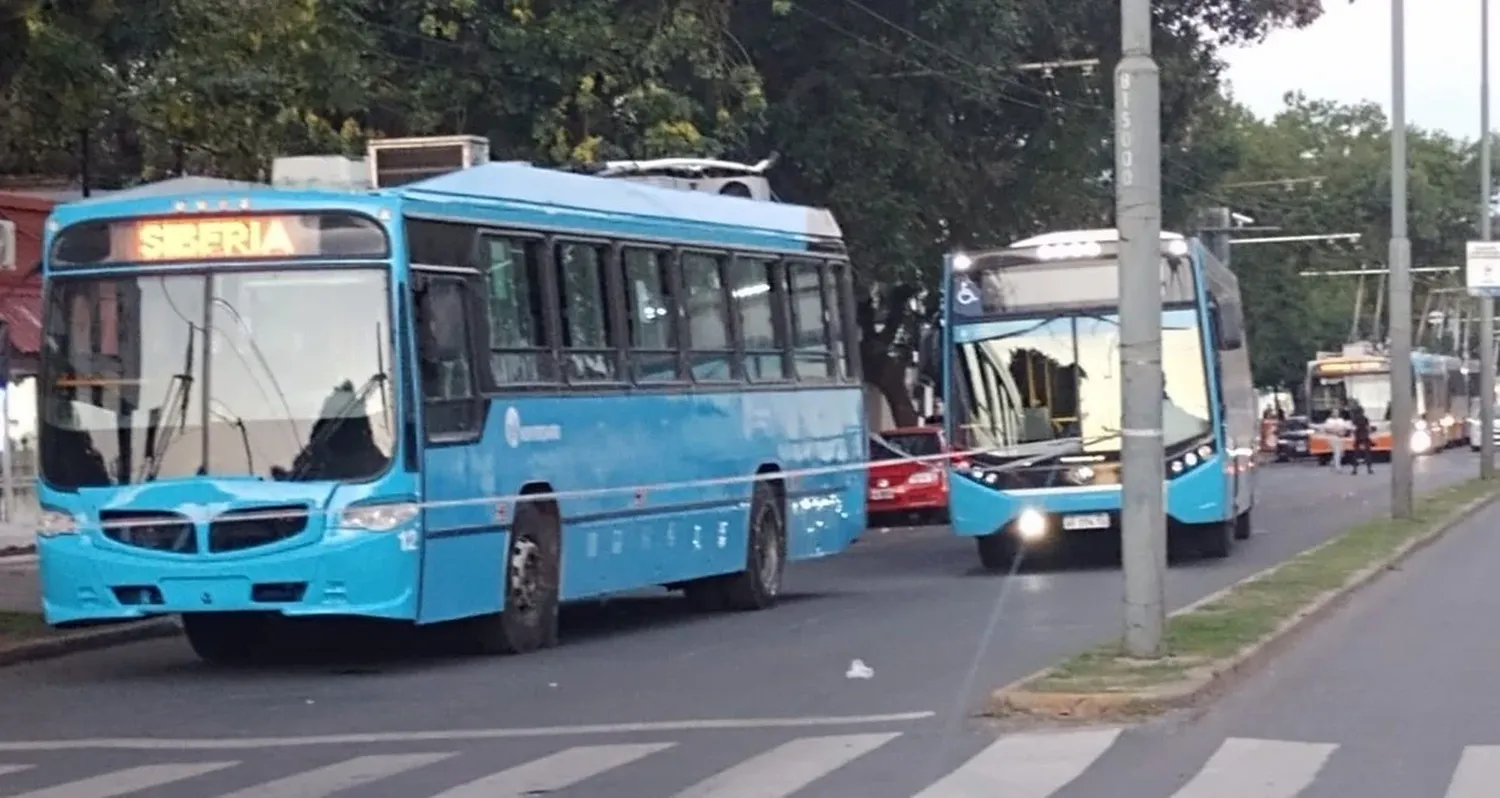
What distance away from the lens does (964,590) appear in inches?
931

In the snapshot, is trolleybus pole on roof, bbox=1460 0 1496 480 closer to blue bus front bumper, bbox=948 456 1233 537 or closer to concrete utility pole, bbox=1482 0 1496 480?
concrete utility pole, bbox=1482 0 1496 480

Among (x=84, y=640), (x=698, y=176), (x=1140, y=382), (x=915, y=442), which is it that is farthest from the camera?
(x=915, y=442)

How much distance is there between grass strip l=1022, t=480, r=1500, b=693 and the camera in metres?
13.3

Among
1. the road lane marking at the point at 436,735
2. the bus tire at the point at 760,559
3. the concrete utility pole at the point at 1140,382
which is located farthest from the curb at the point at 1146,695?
the bus tire at the point at 760,559

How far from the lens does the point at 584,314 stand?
18.4 meters

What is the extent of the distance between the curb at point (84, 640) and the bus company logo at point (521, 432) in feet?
13.0

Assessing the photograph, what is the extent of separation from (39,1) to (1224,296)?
15.3 m

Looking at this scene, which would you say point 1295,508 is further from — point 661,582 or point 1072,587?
point 661,582

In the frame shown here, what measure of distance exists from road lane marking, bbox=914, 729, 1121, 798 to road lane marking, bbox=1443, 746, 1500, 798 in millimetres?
1558

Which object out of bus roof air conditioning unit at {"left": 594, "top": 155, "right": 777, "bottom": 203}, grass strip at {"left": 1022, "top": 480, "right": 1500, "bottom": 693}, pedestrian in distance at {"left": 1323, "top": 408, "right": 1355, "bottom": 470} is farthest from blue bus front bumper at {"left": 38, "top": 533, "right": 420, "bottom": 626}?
pedestrian in distance at {"left": 1323, "top": 408, "right": 1355, "bottom": 470}

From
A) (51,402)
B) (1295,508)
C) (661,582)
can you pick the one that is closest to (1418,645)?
(661,582)

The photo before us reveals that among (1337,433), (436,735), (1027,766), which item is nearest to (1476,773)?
(1027,766)

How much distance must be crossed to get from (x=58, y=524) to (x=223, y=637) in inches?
82.1

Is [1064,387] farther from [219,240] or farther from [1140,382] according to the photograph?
[219,240]
